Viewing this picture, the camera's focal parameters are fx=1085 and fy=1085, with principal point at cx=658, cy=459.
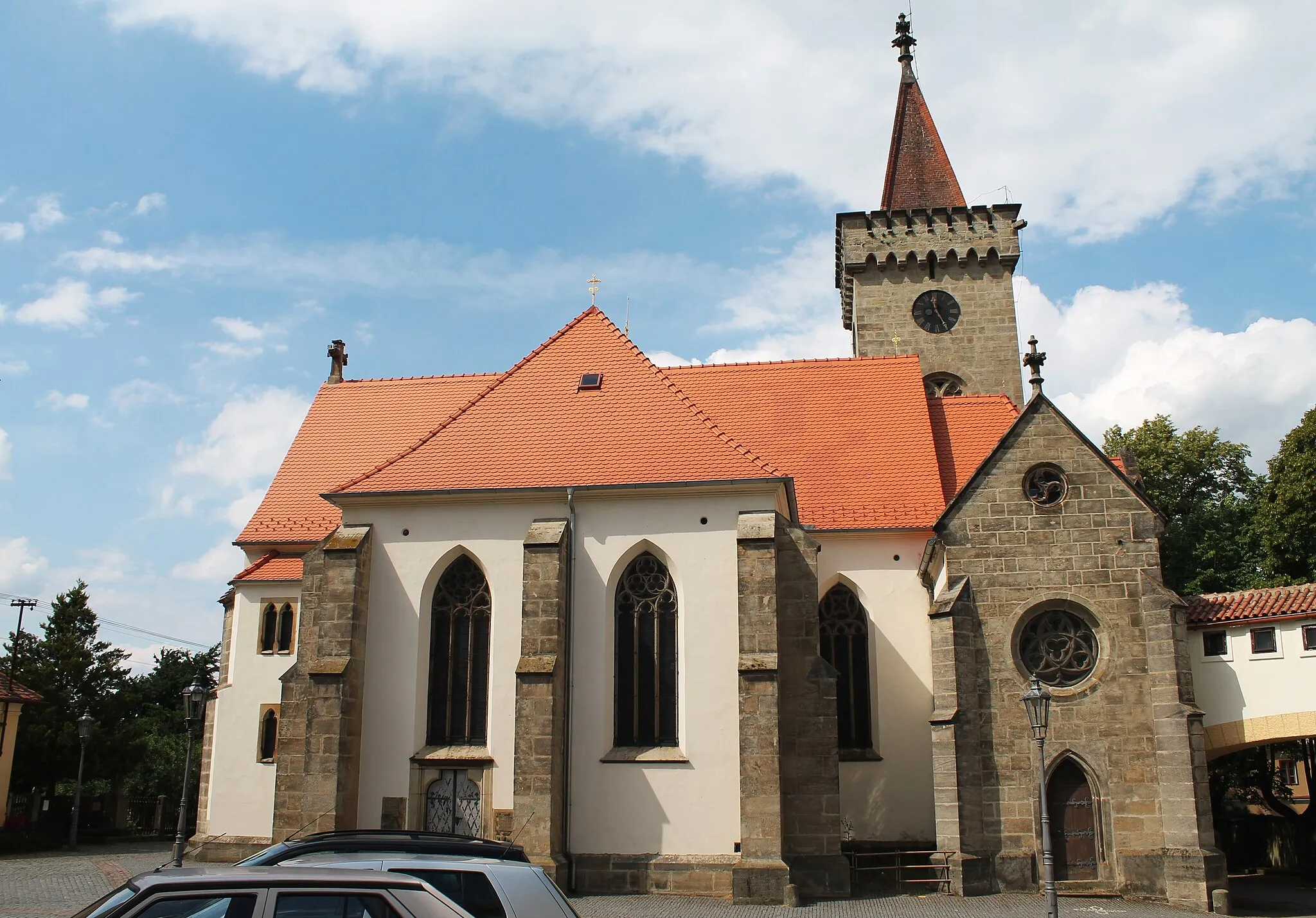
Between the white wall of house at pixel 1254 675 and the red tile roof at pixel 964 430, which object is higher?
the red tile roof at pixel 964 430

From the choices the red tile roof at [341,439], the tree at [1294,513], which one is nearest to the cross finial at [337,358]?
the red tile roof at [341,439]

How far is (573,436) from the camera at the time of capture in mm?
21312

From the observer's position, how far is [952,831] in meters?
18.2

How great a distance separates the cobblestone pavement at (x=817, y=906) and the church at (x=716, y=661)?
19.6 inches

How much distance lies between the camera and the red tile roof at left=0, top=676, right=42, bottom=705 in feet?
99.3

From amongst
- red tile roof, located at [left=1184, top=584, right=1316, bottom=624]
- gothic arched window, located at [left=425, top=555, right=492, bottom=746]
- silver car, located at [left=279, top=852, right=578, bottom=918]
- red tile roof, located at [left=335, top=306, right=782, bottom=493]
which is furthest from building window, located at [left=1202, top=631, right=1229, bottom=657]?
silver car, located at [left=279, top=852, right=578, bottom=918]

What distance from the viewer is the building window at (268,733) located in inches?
954

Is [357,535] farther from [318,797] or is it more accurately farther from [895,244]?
[895,244]

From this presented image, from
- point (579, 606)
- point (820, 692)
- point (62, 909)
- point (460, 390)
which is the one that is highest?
point (460, 390)

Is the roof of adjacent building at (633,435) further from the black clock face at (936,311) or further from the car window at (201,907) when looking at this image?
the car window at (201,907)

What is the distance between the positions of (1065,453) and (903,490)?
15.2ft

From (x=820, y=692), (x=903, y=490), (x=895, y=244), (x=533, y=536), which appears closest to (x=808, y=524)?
(x=903, y=490)

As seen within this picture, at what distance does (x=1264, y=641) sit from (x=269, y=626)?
20.7m

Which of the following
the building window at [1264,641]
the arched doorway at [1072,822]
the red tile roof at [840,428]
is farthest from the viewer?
the red tile roof at [840,428]
